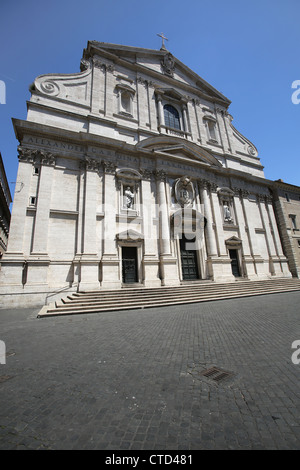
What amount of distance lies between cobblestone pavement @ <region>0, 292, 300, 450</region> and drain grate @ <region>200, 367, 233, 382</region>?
0.32ft

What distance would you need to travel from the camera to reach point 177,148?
18391 millimetres

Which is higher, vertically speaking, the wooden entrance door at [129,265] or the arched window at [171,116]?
the arched window at [171,116]

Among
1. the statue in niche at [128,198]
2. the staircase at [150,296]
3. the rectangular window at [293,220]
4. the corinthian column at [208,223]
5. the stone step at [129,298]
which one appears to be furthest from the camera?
the rectangular window at [293,220]

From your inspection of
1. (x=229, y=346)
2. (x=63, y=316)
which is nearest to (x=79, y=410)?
(x=229, y=346)

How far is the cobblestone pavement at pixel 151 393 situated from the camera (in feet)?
6.76

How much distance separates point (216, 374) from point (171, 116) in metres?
23.7

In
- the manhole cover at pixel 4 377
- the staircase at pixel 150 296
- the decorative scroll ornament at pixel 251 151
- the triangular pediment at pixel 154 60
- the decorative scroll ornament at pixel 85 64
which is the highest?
the triangular pediment at pixel 154 60

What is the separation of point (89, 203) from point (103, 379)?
12481 mm

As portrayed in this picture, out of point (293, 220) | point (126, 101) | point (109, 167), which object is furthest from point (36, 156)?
point (293, 220)

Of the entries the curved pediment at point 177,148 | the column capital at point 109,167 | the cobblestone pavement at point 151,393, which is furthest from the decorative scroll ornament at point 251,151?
the cobblestone pavement at point 151,393

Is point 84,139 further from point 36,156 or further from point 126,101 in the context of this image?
point 126,101

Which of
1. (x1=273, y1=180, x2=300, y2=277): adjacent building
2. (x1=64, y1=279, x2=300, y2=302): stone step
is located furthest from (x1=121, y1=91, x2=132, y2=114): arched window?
(x1=273, y1=180, x2=300, y2=277): adjacent building

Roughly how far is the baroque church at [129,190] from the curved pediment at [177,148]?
11 cm

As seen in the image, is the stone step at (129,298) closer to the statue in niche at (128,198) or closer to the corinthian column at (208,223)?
the corinthian column at (208,223)
